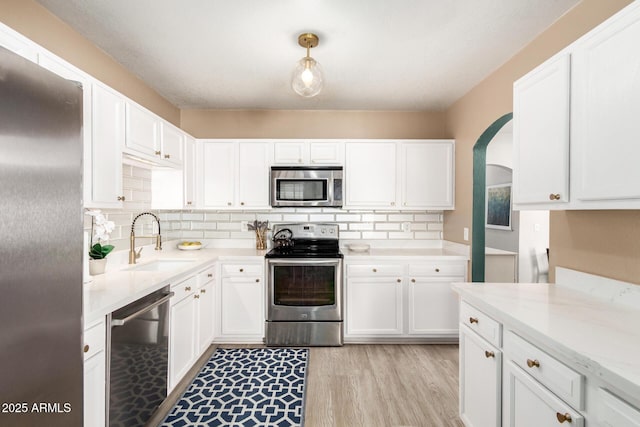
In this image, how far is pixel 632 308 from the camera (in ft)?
4.67

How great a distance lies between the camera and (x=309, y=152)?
11.3 ft

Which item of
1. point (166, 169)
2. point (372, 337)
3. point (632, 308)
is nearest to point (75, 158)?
point (632, 308)

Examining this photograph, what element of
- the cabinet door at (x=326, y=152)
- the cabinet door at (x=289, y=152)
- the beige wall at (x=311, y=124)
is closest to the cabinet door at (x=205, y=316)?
the cabinet door at (x=289, y=152)

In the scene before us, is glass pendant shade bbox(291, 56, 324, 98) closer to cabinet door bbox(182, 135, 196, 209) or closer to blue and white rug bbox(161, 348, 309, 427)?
cabinet door bbox(182, 135, 196, 209)

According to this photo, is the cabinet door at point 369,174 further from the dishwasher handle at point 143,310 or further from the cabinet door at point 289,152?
the dishwasher handle at point 143,310

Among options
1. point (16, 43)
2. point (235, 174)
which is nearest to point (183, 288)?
point (235, 174)

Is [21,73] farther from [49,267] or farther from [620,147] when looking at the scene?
[620,147]

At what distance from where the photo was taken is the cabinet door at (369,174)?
135 inches

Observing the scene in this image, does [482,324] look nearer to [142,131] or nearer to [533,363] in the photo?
[533,363]

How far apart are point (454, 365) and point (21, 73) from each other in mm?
3235

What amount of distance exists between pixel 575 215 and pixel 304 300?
2.25 metres

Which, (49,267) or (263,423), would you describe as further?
(263,423)

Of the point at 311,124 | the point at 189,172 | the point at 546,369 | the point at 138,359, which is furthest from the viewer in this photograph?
the point at 311,124

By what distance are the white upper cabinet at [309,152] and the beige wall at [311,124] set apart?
0.98 feet
